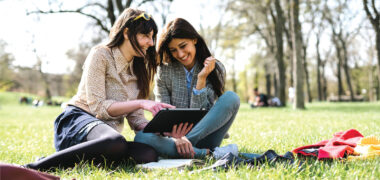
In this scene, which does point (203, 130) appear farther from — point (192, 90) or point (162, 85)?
point (162, 85)

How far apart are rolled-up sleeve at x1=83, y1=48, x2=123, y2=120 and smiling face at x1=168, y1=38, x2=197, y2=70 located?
2.41 ft

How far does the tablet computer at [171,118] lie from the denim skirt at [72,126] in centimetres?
44

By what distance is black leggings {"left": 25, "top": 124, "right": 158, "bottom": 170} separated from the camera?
2.40m

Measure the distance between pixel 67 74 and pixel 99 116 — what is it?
1477 inches

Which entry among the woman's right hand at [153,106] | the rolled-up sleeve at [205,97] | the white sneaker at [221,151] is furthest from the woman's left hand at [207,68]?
the white sneaker at [221,151]

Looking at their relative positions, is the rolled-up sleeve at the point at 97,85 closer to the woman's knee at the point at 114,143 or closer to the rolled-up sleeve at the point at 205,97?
the woman's knee at the point at 114,143

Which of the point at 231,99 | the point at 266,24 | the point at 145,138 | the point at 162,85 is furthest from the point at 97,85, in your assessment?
the point at 266,24

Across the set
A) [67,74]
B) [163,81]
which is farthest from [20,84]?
[163,81]

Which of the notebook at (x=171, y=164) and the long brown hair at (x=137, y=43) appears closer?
the notebook at (x=171, y=164)

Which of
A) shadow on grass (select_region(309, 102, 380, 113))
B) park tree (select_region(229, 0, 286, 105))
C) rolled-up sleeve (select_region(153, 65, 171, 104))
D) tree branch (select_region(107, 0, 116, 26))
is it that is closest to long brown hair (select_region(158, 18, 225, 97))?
rolled-up sleeve (select_region(153, 65, 171, 104))

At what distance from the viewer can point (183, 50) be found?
11.0 feet

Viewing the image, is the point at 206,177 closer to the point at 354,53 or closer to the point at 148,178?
the point at 148,178

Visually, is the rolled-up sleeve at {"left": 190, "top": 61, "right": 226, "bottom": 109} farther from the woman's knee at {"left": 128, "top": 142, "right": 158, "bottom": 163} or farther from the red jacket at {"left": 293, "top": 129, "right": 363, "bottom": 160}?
the red jacket at {"left": 293, "top": 129, "right": 363, "bottom": 160}

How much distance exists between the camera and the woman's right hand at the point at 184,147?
9.41ft
